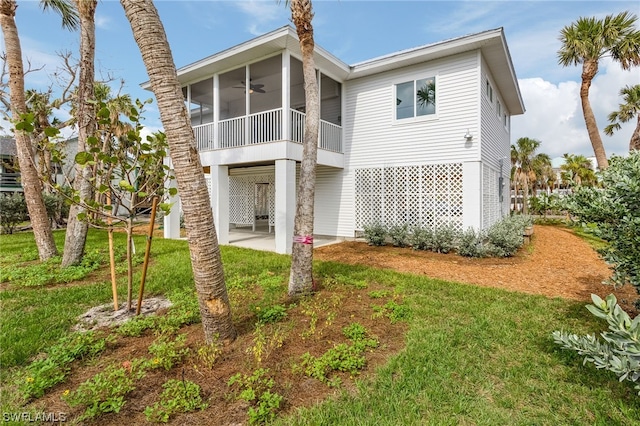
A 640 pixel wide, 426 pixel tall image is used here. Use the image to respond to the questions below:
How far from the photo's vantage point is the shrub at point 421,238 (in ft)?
30.2

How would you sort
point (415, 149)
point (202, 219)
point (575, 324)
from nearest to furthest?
point (202, 219), point (575, 324), point (415, 149)

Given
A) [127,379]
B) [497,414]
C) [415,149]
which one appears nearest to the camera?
[497,414]

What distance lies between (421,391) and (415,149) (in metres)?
8.45

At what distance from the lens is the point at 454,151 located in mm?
9188

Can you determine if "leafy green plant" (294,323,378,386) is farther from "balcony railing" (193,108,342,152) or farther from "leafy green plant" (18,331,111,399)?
"balcony railing" (193,108,342,152)

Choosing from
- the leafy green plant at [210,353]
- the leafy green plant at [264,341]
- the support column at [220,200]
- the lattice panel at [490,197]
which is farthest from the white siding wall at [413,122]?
the leafy green plant at [210,353]

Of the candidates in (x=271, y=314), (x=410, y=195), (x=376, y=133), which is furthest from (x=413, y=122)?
(x=271, y=314)

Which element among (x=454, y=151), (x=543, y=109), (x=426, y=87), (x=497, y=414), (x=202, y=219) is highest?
(x=543, y=109)

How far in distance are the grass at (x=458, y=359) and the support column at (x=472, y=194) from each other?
3.87 m

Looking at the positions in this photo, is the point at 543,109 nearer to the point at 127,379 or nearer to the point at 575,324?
the point at 575,324

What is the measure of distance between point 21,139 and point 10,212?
9.55 metres

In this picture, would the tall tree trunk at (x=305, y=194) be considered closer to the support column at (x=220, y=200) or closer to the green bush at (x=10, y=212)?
the support column at (x=220, y=200)

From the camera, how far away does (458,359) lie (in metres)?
3.06

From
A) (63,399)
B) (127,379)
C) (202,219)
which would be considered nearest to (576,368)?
(202,219)
